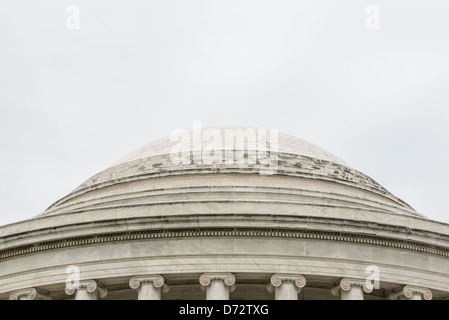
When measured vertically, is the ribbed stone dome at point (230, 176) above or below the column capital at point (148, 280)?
above

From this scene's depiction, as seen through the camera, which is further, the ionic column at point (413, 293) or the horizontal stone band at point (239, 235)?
the horizontal stone band at point (239, 235)

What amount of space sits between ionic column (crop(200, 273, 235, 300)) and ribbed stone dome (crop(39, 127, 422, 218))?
6.52 meters

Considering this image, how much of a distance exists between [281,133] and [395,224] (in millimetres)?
21521

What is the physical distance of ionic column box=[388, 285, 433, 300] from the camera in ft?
116

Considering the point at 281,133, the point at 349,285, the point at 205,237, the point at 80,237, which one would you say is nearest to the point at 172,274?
the point at 205,237

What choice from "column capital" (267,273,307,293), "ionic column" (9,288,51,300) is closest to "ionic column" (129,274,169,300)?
"ionic column" (9,288,51,300)

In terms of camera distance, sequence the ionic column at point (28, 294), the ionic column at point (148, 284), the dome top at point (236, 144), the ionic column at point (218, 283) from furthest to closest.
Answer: the dome top at point (236, 144), the ionic column at point (28, 294), the ionic column at point (148, 284), the ionic column at point (218, 283)

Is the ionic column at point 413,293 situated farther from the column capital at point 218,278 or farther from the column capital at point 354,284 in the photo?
the column capital at point 218,278

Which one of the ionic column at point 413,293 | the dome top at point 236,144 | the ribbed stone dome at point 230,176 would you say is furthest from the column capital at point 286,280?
the dome top at point 236,144

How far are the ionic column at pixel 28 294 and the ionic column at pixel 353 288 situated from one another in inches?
510

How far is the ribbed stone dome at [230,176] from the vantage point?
146 feet

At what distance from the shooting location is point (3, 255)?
37781 mm

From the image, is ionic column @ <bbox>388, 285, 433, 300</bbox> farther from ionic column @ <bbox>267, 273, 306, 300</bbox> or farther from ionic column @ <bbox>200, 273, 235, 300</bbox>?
ionic column @ <bbox>200, 273, 235, 300</bbox>

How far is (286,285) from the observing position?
34.6m
